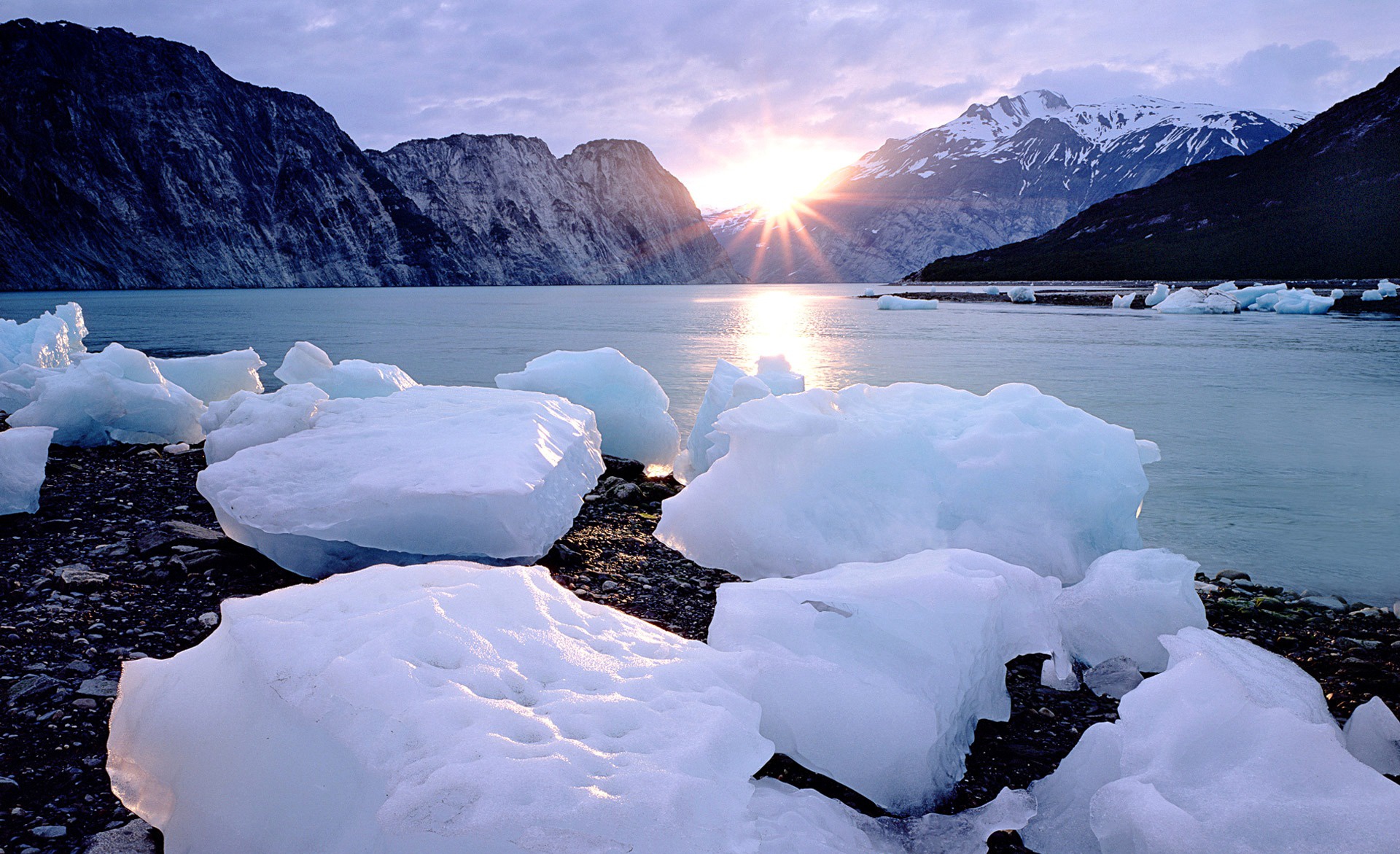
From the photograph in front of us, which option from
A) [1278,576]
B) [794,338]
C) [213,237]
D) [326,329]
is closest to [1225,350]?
[794,338]

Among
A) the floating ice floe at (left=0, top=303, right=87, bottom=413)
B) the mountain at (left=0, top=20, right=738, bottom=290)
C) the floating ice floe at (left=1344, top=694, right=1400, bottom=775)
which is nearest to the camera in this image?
the floating ice floe at (left=1344, top=694, right=1400, bottom=775)

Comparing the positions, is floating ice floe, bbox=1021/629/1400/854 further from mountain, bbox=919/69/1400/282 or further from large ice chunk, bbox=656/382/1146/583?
mountain, bbox=919/69/1400/282

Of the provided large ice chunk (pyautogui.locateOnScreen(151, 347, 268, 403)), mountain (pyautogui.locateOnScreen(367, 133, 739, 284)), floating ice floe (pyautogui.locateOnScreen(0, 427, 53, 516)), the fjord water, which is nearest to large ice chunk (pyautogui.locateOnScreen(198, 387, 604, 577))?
floating ice floe (pyautogui.locateOnScreen(0, 427, 53, 516))

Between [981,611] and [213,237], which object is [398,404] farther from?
[213,237]

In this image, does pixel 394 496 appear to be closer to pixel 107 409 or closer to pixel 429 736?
pixel 429 736

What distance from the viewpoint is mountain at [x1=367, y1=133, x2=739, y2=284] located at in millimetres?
112062

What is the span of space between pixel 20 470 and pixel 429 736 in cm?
465

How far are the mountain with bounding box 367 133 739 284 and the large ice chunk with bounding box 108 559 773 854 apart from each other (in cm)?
11381

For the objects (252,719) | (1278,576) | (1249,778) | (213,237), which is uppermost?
(213,237)

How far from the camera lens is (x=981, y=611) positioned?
3.00m

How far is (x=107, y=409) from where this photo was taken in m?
7.40

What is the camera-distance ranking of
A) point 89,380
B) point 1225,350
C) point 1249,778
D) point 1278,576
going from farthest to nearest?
point 1225,350 < point 89,380 < point 1278,576 < point 1249,778

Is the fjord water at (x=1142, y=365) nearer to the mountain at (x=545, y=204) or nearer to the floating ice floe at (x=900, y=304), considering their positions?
the floating ice floe at (x=900, y=304)

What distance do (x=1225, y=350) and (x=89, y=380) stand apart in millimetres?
25062
